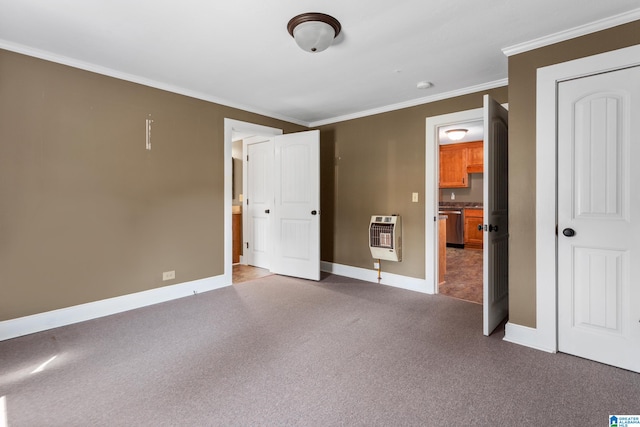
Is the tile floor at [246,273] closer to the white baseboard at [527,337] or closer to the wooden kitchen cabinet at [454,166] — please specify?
the white baseboard at [527,337]

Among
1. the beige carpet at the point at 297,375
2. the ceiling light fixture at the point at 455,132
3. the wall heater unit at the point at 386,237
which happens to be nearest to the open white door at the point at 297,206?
the wall heater unit at the point at 386,237

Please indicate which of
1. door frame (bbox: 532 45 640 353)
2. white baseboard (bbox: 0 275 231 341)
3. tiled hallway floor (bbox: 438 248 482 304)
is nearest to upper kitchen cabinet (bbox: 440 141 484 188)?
tiled hallway floor (bbox: 438 248 482 304)

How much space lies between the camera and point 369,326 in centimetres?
290

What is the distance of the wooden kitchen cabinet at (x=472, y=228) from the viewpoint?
23.9 ft

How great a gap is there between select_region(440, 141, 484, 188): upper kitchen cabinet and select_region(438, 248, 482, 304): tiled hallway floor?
179 centimetres

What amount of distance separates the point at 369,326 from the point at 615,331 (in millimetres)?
1746

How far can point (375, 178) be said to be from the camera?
447 cm

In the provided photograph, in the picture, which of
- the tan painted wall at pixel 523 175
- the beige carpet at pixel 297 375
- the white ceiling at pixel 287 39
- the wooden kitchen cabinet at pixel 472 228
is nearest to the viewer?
the beige carpet at pixel 297 375

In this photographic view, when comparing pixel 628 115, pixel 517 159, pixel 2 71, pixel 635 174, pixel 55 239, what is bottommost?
pixel 55 239

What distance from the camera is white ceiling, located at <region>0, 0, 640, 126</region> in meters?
2.09

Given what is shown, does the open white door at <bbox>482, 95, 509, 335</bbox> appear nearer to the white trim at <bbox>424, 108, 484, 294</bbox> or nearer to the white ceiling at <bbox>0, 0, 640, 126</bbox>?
the white ceiling at <bbox>0, 0, 640, 126</bbox>

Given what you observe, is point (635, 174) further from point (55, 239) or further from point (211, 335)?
point (55, 239)

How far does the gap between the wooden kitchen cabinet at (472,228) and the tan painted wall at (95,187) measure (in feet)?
19.2

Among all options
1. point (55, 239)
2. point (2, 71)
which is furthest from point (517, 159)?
point (2, 71)
